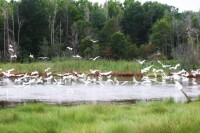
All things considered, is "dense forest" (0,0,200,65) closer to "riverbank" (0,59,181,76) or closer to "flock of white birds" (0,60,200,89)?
"riverbank" (0,59,181,76)

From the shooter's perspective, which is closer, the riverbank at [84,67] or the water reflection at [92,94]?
the water reflection at [92,94]

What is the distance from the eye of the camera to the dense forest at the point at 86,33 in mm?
49750

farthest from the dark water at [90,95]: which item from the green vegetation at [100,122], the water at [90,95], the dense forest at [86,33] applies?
the dense forest at [86,33]

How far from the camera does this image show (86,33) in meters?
54.6

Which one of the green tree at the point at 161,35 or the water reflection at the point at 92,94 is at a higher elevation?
the green tree at the point at 161,35

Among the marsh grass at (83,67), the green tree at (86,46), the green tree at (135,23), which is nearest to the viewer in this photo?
the marsh grass at (83,67)

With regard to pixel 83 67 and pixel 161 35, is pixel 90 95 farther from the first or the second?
pixel 161 35

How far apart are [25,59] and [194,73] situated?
20.3m

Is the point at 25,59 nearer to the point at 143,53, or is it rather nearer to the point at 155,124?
the point at 143,53

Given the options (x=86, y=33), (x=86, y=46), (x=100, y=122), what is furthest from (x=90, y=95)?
(x=86, y=33)

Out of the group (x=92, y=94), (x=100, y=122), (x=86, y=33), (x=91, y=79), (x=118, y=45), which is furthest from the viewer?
(x=86, y=33)

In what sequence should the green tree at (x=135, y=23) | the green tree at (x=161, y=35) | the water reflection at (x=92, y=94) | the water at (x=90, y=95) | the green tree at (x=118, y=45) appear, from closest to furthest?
the water at (x=90, y=95) < the water reflection at (x=92, y=94) < the green tree at (x=118, y=45) < the green tree at (x=161, y=35) < the green tree at (x=135, y=23)

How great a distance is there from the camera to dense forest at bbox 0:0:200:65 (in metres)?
49.8

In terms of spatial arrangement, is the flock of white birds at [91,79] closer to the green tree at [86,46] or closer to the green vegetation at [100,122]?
the green tree at [86,46]
